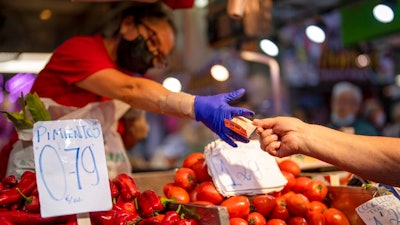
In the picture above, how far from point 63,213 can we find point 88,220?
0.40 ft

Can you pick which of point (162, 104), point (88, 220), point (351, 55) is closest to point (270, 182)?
point (162, 104)

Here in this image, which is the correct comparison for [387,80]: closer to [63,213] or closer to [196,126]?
[196,126]

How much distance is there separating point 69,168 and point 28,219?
0.32m

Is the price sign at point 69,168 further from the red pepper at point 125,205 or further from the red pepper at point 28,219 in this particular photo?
the red pepper at point 125,205

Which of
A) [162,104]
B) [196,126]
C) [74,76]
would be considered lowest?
[196,126]

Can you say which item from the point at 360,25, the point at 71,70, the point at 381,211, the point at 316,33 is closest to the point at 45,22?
the point at 316,33

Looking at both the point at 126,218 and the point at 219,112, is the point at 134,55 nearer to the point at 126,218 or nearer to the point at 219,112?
the point at 219,112

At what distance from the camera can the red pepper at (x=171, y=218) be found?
2.22 m

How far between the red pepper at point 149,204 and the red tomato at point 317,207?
0.77 meters

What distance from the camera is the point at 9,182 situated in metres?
2.37

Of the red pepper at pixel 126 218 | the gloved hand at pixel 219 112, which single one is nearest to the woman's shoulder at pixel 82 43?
the gloved hand at pixel 219 112

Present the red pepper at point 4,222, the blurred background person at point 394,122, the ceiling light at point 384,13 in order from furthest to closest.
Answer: the blurred background person at point 394,122 < the ceiling light at point 384,13 < the red pepper at point 4,222

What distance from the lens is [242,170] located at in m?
2.82

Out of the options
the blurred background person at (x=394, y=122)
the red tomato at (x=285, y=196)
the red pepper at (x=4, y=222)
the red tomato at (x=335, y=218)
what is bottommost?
the blurred background person at (x=394, y=122)
